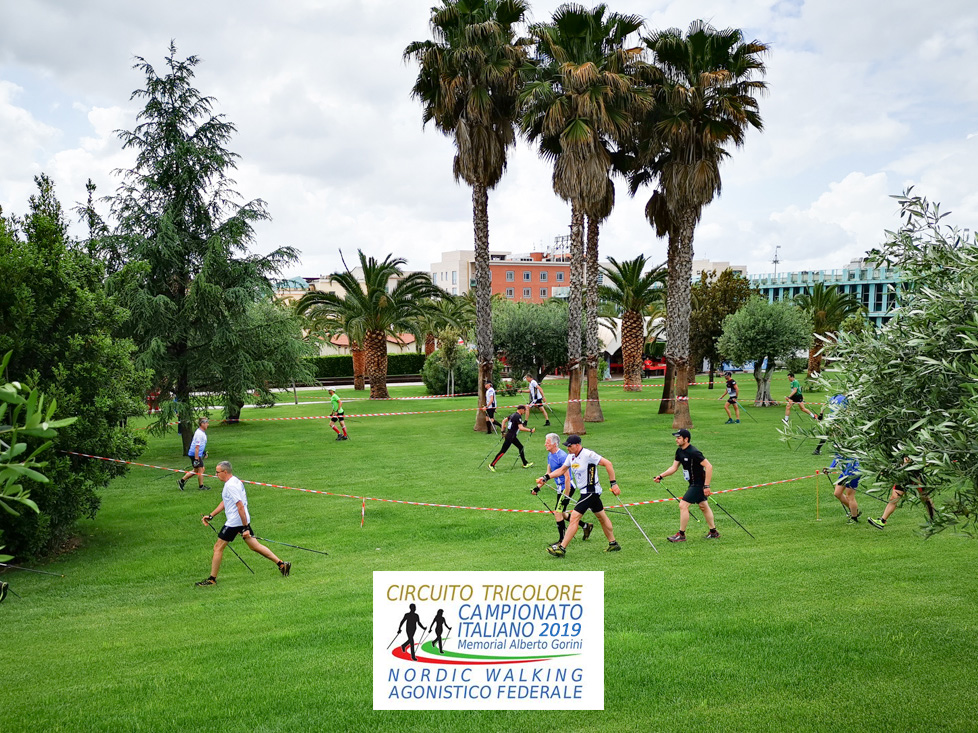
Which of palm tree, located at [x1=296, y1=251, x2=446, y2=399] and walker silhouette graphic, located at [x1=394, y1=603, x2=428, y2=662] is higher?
palm tree, located at [x1=296, y1=251, x2=446, y2=399]

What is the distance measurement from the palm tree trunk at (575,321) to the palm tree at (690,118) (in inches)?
129

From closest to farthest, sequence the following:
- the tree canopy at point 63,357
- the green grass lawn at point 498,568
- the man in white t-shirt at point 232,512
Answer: the green grass lawn at point 498,568, the man in white t-shirt at point 232,512, the tree canopy at point 63,357

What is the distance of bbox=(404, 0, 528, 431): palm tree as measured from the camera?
81.3 ft

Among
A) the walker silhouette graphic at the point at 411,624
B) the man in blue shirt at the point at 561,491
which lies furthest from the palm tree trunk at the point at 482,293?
the walker silhouette graphic at the point at 411,624

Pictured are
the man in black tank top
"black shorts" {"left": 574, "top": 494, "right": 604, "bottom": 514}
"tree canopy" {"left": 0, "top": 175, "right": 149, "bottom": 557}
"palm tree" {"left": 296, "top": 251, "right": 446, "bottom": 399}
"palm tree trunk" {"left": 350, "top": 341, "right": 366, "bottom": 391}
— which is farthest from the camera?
"palm tree trunk" {"left": 350, "top": 341, "right": 366, "bottom": 391}

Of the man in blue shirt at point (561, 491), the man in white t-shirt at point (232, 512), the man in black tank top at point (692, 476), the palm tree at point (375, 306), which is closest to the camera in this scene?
the man in white t-shirt at point (232, 512)

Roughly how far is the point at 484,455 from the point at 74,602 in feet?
41.3

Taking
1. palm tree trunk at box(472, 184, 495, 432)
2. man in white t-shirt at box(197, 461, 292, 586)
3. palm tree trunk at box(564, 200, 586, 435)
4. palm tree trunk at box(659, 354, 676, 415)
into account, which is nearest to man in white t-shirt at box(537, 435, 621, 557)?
man in white t-shirt at box(197, 461, 292, 586)

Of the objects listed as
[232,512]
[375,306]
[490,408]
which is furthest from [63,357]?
[375,306]

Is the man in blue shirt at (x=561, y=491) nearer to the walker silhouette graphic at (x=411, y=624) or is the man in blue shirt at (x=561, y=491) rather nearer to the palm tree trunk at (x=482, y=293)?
the walker silhouette graphic at (x=411, y=624)

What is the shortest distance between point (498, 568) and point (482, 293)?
17496 millimetres

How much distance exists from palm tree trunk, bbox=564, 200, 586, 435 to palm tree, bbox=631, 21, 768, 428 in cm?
329

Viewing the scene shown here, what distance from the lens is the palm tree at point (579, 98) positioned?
24.1 m

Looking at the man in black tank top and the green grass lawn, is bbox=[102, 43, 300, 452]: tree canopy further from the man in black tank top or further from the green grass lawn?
the man in black tank top
